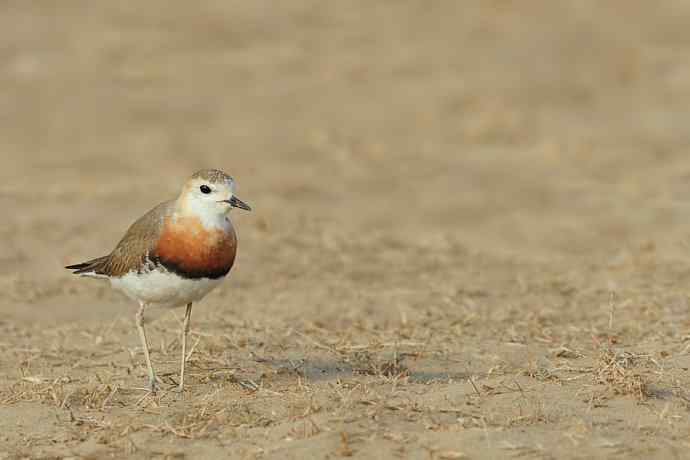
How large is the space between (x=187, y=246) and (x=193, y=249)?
0.12 feet

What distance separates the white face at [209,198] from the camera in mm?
6117

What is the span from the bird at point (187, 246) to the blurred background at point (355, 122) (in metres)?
3.41

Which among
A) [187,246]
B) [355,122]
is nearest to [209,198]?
[187,246]

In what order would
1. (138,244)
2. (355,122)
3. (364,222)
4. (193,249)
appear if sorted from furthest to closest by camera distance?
(355,122), (364,222), (138,244), (193,249)

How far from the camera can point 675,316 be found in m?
7.96

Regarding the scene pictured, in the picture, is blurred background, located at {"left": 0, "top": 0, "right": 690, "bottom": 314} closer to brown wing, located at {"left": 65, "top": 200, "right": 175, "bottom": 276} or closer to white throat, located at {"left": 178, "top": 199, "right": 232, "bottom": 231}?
brown wing, located at {"left": 65, "top": 200, "right": 175, "bottom": 276}

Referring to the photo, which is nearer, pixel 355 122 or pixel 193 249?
pixel 193 249

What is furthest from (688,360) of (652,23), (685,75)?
(652,23)

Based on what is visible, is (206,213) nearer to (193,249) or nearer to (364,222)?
(193,249)

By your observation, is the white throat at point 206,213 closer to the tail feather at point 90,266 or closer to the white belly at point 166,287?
the white belly at point 166,287

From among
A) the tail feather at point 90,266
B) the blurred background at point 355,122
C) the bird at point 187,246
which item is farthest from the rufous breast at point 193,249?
the blurred background at point 355,122

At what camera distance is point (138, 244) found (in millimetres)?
6277

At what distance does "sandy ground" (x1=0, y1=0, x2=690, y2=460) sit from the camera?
5.66 meters

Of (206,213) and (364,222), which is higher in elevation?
(364,222)
